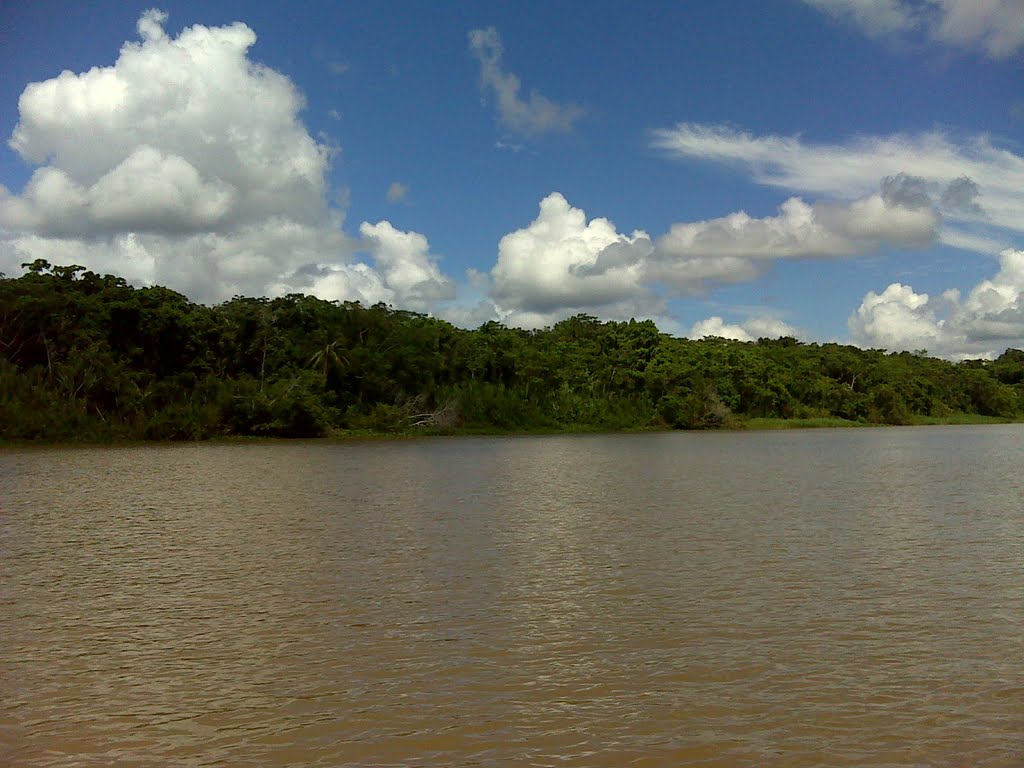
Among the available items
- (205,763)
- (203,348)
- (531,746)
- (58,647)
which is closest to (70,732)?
(205,763)

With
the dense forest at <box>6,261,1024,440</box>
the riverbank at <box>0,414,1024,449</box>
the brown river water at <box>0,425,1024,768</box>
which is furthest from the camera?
the dense forest at <box>6,261,1024,440</box>

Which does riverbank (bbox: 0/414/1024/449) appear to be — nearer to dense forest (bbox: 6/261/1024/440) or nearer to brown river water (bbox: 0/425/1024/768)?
dense forest (bbox: 6/261/1024/440)

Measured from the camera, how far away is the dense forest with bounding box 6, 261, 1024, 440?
5150cm

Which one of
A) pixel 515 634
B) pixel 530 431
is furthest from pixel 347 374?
pixel 515 634

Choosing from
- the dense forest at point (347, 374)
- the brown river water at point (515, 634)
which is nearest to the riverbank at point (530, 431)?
the dense forest at point (347, 374)

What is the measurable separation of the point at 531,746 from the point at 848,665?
11.2 ft

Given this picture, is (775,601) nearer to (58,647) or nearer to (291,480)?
(58,647)

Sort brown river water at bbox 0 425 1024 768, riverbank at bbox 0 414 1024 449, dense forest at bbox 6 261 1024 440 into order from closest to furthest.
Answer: brown river water at bbox 0 425 1024 768 → riverbank at bbox 0 414 1024 449 → dense forest at bbox 6 261 1024 440

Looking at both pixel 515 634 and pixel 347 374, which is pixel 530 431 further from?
pixel 515 634

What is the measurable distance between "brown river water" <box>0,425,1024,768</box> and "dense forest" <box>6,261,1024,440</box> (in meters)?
33.3

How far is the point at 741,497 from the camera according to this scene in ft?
73.9

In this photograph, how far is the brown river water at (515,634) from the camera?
6523 mm

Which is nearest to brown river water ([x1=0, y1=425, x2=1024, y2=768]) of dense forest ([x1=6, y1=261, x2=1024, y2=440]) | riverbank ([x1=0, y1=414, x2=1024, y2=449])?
riverbank ([x1=0, y1=414, x2=1024, y2=449])

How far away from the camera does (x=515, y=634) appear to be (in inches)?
370
